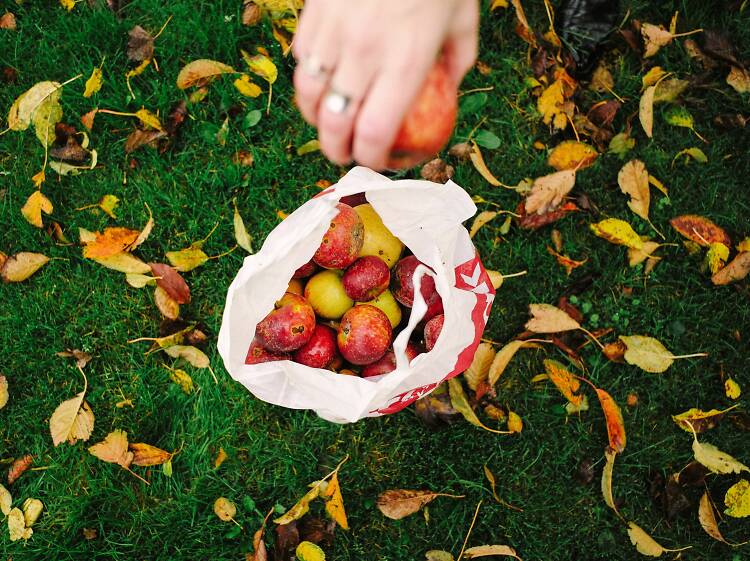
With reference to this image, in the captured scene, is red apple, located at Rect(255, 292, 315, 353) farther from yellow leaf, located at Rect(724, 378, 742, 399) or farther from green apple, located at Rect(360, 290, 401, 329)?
yellow leaf, located at Rect(724, 378, 742, 399)

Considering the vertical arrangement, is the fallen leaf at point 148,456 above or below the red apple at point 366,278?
below

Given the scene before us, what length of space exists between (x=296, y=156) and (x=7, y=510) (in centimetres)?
172

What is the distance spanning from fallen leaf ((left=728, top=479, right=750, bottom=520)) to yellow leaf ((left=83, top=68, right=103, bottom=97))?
2.92 metres

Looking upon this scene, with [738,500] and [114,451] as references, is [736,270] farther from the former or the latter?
[114,451]

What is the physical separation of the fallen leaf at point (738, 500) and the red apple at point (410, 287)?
134 centimetres

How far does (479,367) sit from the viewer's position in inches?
81.7

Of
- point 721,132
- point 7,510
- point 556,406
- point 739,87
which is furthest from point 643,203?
point 7,510

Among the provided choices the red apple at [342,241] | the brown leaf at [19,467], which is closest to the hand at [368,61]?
the red apple at [342,241]

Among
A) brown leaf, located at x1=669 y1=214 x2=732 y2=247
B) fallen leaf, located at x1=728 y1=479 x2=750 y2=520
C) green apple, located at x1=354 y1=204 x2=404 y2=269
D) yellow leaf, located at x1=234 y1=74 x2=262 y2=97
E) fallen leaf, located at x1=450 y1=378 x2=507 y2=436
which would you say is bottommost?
fallen leaf, located at x1=728 y1=479 x2=750 y2=520

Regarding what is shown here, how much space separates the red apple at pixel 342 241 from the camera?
64.5 inches

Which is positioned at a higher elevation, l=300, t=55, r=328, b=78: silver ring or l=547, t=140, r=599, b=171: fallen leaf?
l=300, t=55, r=328, b=78: silver ring

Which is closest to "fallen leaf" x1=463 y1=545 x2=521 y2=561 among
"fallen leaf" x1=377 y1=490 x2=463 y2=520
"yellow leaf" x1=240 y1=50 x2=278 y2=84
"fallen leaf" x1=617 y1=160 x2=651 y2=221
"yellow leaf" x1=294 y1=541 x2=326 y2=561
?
"fallen leaf" x1=377 y1=490 x2=463 y2=520

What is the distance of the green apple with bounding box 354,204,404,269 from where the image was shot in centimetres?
184

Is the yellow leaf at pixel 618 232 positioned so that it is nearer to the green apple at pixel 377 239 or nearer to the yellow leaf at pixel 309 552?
the green apple at pixel 377 239
